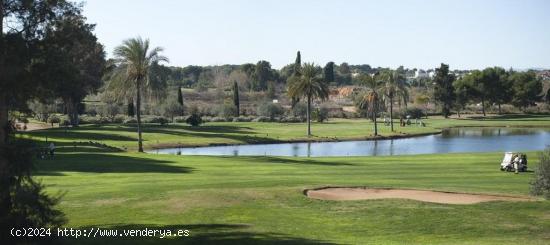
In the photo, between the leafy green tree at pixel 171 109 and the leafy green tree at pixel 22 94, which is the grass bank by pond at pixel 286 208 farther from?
the leafy green tree at pixel 171 109

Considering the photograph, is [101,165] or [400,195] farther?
[101,165]

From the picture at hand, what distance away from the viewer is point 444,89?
15625cm

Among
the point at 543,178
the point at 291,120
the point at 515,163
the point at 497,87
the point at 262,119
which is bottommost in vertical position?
the point at 515,163

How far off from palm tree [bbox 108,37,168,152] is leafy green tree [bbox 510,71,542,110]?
127290 millimetres

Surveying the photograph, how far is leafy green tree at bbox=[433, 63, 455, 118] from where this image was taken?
513 feet

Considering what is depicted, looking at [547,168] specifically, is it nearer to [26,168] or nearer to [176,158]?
[26,168]

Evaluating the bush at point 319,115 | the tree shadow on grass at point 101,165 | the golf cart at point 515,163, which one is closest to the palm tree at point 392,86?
the bush at point 319,115

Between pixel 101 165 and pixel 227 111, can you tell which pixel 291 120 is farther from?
pixel 101 165

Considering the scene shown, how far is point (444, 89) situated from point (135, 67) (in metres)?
113

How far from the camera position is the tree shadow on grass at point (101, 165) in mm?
39375

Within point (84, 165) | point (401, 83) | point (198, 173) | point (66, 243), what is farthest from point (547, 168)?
point (401, 83)

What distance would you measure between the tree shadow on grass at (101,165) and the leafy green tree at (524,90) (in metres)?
137

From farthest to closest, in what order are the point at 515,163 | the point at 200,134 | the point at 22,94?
the point at 200,134
the point at 515,163
the point at 22,94

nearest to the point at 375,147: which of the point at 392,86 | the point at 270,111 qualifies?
the point at 392,86
